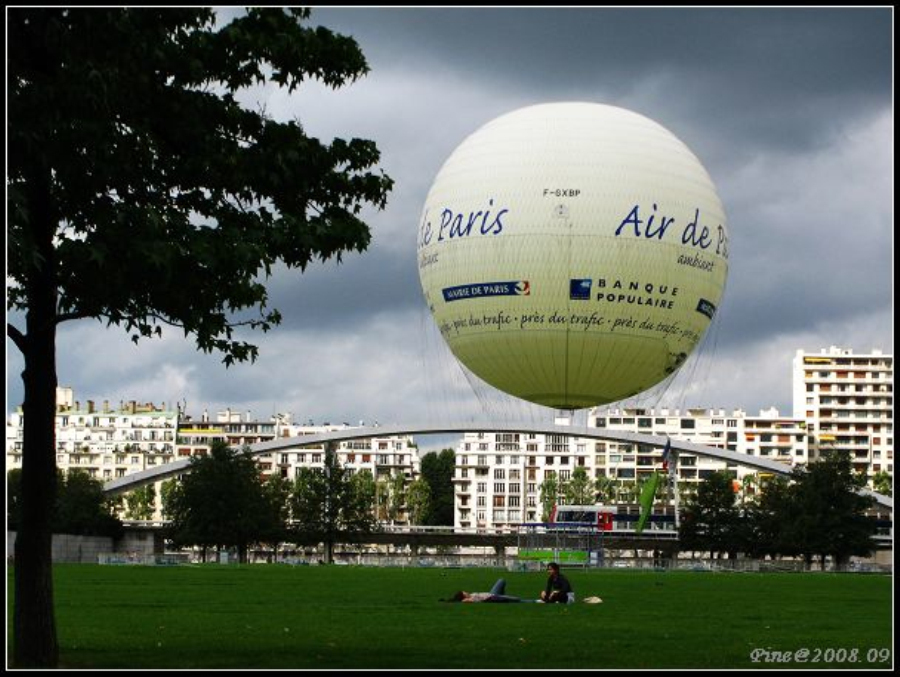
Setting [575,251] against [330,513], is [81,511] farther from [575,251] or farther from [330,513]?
[575,251]

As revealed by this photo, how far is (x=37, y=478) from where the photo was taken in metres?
19.3

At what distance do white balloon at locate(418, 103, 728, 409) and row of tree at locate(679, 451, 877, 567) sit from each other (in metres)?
77.1

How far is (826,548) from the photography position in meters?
118

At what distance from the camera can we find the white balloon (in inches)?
1657

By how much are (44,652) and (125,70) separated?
7.10 m

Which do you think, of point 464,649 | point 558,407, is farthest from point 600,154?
point 464,649

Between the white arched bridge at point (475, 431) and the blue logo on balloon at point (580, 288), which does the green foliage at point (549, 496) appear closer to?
the white arched bridge at point (475, 431)

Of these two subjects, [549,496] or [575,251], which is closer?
[575,251]

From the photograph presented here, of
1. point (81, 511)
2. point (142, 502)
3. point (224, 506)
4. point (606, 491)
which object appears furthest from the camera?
point (142, 502)

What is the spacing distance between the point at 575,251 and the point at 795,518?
273 feet

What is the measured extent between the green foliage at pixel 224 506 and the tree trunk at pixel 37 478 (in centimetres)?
10306

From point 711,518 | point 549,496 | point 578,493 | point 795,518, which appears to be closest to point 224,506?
point 711,518

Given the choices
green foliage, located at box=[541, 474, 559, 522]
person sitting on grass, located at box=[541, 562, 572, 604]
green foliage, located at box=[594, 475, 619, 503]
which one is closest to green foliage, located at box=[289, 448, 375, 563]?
green foliage, located at box=[541, 474, 559, 522]

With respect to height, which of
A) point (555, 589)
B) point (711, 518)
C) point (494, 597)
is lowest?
point (711, 518)
